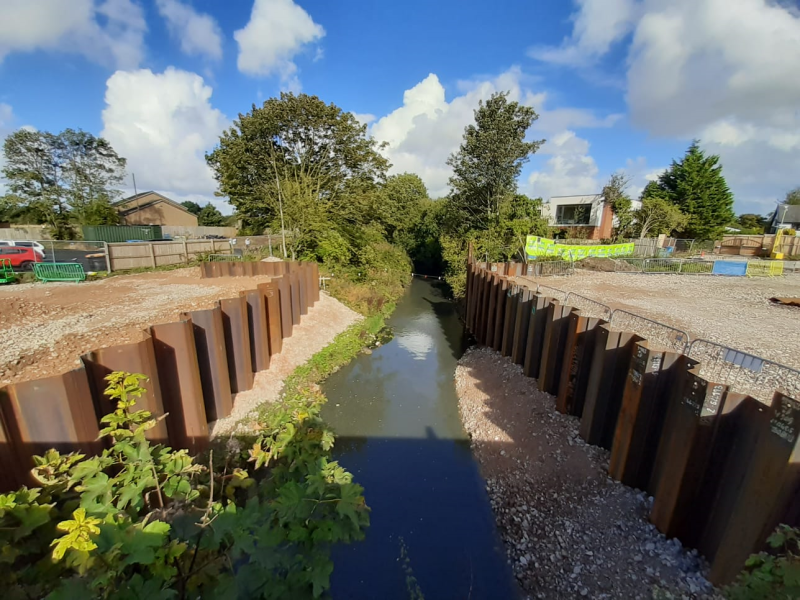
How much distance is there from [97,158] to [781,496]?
62.3 metres

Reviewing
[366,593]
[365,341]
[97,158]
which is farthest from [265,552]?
[97,158]

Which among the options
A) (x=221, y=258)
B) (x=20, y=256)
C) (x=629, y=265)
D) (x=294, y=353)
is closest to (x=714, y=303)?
(x=629, y=265)

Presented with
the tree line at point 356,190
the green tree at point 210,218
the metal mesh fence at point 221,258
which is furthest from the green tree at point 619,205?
the green tree at point 210,218

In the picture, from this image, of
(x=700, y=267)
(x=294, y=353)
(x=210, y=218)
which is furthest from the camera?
(x=210, y=218)

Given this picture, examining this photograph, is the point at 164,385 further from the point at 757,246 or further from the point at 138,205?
the point at 138,205

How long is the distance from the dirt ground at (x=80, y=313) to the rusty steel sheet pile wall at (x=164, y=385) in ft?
2.58

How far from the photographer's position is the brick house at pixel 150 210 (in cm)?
5053

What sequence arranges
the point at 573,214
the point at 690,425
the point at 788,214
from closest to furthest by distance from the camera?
the point at 690,425 → the point at 573,214 → the point at 788,214

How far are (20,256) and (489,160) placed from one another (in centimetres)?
2852

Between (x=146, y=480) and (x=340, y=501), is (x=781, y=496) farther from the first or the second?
(x=146, y=480)

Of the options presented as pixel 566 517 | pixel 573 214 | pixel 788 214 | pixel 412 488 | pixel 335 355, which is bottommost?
pixel 412 488

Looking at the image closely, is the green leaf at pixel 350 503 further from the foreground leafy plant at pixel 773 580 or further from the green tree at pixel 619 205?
the green tree at pixel 619 205

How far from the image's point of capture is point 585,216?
37.5m

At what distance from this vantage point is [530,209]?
24812mm
